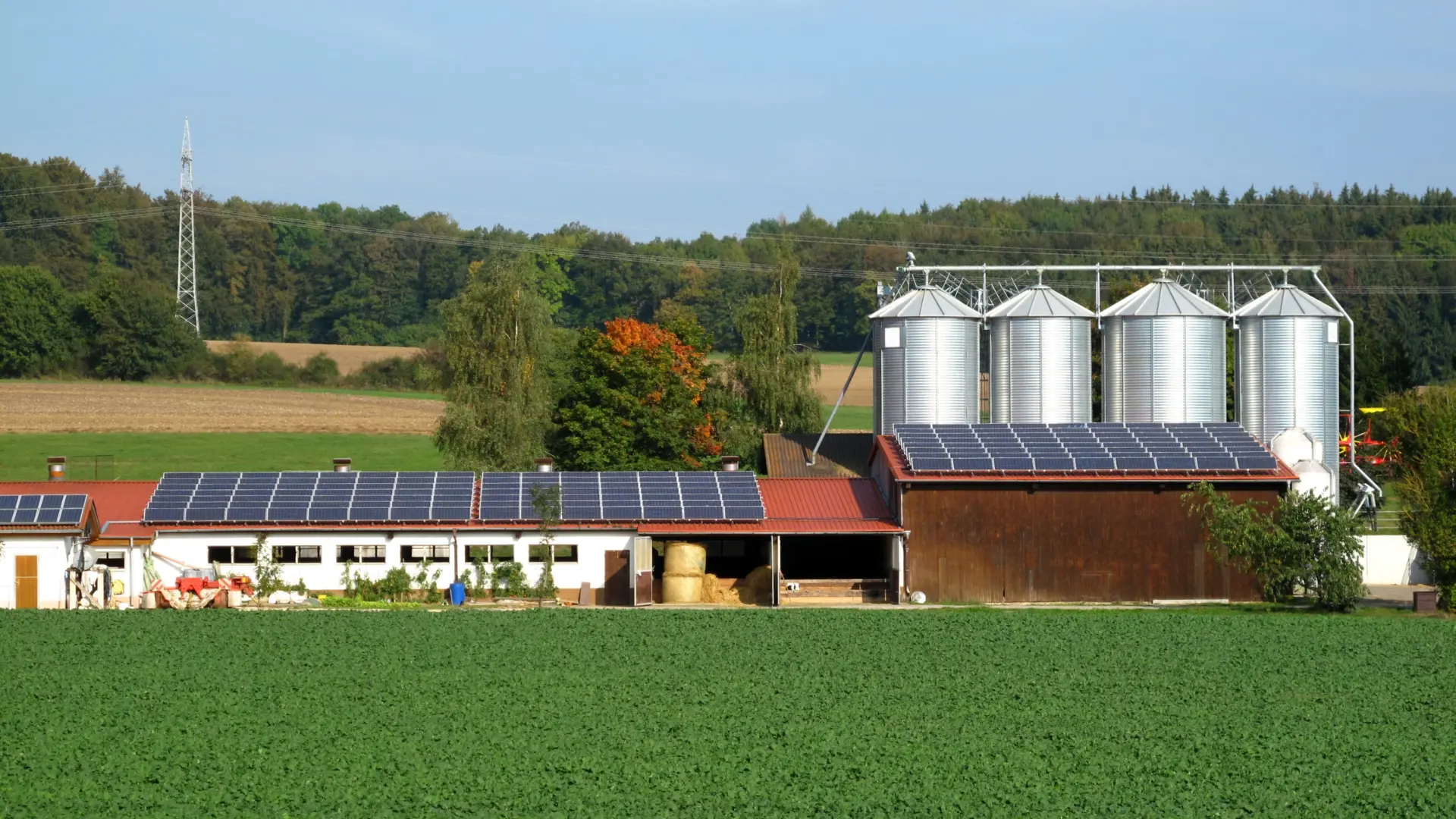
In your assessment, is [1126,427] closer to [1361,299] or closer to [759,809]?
[759,809]

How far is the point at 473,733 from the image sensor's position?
82.7 ft

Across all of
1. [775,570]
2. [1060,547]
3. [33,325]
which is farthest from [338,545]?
[33,325]

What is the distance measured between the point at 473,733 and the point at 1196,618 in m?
21.2

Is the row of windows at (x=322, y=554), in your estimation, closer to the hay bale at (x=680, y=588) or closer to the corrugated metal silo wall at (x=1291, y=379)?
the hay bale at (x=680, y=588)

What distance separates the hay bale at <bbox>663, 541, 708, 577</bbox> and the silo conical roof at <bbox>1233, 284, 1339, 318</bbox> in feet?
66.3

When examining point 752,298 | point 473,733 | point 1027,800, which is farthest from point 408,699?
point 752,298

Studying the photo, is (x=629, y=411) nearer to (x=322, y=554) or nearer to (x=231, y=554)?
(x=322, y=554)

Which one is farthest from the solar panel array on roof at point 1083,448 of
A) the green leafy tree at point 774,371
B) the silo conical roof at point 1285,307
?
the green leafy tree at point 774,371

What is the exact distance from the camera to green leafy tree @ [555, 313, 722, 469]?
204 feet

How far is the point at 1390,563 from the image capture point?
166 feet

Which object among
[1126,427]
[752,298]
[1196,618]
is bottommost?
[1196,618]

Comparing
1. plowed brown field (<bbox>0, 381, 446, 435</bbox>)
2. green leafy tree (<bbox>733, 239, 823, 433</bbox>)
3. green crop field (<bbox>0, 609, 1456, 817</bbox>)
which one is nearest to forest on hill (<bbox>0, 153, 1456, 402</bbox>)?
plowed brown field (<bbox>0, 381, 446, 435</bbox>)

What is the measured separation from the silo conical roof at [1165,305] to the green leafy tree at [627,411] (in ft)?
57.2

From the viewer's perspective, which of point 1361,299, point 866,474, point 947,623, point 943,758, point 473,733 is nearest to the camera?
point 943,758
